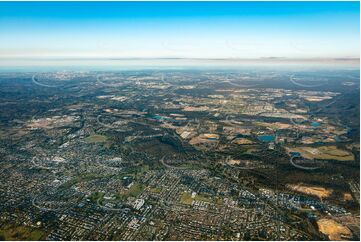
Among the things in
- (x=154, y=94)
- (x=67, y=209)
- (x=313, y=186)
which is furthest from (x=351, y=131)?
(x=154, y=94)

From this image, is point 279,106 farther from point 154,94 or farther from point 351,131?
point 154,94

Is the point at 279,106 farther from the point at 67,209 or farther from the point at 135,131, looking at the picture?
the point at 67,209

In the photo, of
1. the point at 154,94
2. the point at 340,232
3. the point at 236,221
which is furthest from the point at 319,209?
the point at 154,94

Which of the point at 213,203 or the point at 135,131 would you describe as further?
the point at 135,131

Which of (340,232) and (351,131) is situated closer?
(340,232)

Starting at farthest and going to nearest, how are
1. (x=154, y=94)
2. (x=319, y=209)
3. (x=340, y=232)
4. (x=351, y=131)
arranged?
(x=154, y=94) < (x=351, y=131) < (x=319, y=209) < (x=340, y=232)

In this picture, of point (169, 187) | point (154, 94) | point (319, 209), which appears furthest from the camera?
point (154, 94)

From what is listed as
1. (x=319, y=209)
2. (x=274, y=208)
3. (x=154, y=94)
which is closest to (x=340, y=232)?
(x=319, y=209)

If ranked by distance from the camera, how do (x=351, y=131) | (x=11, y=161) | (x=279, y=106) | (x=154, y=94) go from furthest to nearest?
(x=154, y=94) → (x=279, y=106) → (x=351, y=131) → (x=11, y=161)

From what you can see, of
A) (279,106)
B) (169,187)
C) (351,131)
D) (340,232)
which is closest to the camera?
(340,232)
